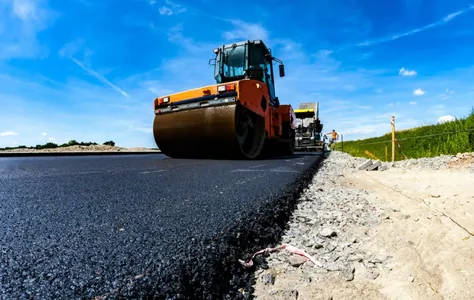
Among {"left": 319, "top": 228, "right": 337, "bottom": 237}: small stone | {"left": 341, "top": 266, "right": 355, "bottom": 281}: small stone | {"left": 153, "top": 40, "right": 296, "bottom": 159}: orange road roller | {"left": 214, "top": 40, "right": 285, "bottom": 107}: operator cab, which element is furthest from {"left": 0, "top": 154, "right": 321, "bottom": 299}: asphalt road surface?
{"left": 214, "top": 40, "right": 285, "bottom": 107}: operator cab

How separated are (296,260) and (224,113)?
177 inches

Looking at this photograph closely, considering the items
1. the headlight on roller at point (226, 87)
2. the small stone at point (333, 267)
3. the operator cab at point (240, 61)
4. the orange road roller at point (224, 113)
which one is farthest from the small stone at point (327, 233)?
the operator cab at point (240, 61)

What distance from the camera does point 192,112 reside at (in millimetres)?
6039

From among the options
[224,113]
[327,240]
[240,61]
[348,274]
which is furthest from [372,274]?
[240,61]

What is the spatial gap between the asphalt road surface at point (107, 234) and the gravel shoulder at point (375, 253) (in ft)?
1.06

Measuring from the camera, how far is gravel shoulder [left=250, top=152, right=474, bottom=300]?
44.9 inches

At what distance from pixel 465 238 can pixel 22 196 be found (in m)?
2.74

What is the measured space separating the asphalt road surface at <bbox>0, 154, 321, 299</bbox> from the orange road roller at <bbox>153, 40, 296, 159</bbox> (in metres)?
3.49

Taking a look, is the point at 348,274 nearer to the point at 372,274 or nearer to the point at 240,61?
the point at 372,274

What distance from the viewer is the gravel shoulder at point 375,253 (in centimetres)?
Result: 114

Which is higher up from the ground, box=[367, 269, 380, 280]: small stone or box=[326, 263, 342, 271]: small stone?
box=[326, 263, 342, 271]: small stone

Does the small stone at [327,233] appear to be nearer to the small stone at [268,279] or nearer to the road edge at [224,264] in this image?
the road edge at [224,264]

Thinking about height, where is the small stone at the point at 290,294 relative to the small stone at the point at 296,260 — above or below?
below

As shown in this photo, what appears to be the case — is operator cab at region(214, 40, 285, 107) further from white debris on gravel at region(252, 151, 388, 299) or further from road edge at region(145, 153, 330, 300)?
road edge at region(145, 153, 330, 300)
